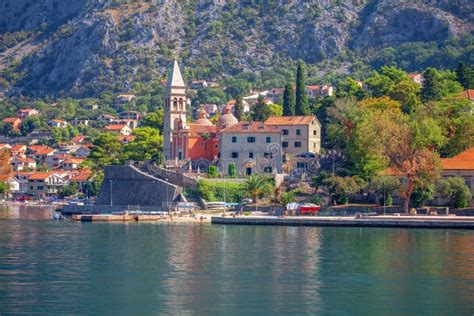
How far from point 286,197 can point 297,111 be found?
2377 centimetres

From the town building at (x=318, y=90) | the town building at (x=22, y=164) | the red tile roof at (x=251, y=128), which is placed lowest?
the red tile roof at (x=251, y=128)

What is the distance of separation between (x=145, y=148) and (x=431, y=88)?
30218 mm

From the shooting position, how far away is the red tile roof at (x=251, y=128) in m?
108

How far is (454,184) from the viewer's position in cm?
8981

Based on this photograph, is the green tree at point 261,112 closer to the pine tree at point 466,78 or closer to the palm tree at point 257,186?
the pine tree at point 466,78

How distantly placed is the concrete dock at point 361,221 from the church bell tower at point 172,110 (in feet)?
79.4

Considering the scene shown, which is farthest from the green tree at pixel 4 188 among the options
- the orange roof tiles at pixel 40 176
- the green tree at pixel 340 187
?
the green tree at pixel 340 187

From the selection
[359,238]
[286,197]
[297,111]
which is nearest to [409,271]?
[359,238]

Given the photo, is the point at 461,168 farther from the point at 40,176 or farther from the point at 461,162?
the point at 40,176

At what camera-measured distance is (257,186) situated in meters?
100

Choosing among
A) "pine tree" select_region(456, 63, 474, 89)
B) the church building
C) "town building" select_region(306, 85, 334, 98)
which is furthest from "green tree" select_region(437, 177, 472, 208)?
"town building" select_region(306, 85, 334, 98)

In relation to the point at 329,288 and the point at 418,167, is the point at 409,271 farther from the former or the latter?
the point at 418,167

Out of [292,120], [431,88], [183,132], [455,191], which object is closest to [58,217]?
[183,132]

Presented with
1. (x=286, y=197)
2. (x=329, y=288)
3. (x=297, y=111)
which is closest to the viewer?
(x=329, y=288)
